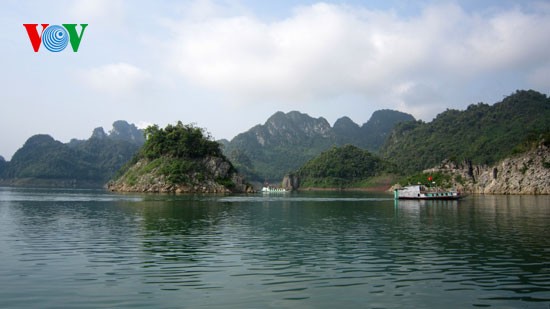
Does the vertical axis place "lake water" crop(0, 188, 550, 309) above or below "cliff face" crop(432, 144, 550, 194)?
below

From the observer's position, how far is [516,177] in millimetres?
170875

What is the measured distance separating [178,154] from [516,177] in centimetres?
12944

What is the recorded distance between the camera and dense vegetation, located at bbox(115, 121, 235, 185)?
551 ft

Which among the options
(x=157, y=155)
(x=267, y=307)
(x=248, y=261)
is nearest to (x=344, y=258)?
(x=248, y=261)

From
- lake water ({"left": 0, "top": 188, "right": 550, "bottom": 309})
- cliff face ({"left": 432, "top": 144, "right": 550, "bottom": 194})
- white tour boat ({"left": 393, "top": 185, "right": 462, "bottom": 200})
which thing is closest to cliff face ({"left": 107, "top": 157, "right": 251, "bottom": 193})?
white tour boat ({"left": 393, "top": 185, "right": 462, "bottom": 200})

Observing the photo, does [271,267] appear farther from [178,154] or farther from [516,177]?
[516,177]

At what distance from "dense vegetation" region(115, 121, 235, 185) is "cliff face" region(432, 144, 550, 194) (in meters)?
102

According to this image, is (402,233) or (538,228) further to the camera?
(538,228)

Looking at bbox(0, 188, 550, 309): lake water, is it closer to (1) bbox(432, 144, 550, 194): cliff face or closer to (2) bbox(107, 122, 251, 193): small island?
(2) bbox(107, 122, 251, 193): small island

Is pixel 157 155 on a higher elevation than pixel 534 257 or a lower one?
higher

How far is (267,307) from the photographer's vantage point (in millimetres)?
16453

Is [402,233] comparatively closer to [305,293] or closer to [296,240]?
[296,240]

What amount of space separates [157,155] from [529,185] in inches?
5542

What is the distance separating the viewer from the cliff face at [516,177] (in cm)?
16275
